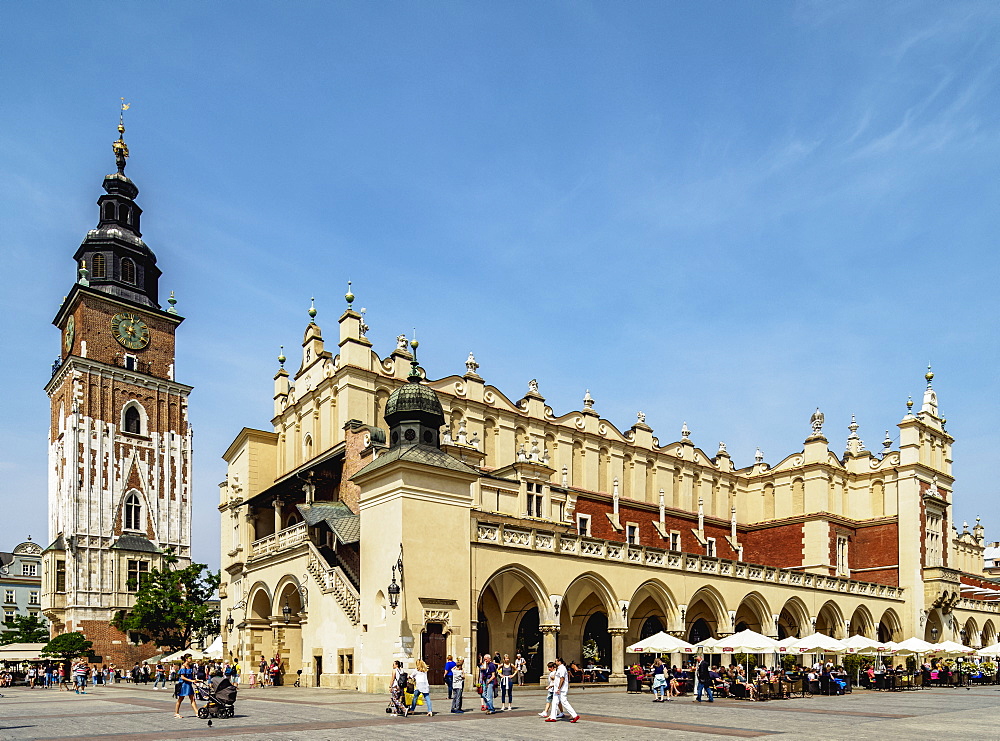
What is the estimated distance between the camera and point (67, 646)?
204 feet

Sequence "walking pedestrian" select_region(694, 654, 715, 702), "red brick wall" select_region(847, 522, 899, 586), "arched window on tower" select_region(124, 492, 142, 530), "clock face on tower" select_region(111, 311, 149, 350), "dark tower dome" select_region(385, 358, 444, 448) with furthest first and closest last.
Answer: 1. "clock face on tower" select_region(111, 311, 149, 350)
2. "arched window on tower" select_region(124, 492, 142, 530)
3. "red brick wall" select_region(847, 522, 899, 586)
4. "dark tower dome" select_region(385, 358, 444, 448)
5. "walking pedestrian" select_region(694, 654, 715, 702)

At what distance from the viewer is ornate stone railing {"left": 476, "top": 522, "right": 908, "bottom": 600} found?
1250 inches

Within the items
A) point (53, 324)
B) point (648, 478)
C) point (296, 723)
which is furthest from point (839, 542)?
point (53, 324)

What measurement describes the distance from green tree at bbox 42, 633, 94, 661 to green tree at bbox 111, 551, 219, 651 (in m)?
5.83

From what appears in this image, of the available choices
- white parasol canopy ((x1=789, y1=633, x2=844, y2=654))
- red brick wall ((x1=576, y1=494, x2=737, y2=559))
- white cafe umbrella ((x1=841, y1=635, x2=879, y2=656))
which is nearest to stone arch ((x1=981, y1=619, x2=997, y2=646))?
red brick wall ((x1=576, y1=494, x2=737, y2=559))

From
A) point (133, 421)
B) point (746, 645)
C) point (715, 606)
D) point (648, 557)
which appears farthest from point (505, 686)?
point (133, 421)

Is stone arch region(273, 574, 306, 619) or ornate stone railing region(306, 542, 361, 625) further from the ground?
ornate stone railing region(306, 542, 361, 625)

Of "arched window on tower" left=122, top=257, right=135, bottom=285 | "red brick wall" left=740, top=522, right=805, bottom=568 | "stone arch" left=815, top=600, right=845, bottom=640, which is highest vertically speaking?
"arched window on tower" left=122, top=257, right=135, bottom=285

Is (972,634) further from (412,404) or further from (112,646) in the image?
(112,646)

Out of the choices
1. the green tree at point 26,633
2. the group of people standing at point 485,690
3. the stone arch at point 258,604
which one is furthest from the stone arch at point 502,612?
the green tree at point 26,633

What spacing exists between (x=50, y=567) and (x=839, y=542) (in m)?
53.4

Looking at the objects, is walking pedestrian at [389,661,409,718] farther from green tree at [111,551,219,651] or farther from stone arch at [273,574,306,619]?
green tree at [111,551,219,651]

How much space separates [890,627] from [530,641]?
24.3 m

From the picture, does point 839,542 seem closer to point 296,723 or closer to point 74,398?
point 296,723
